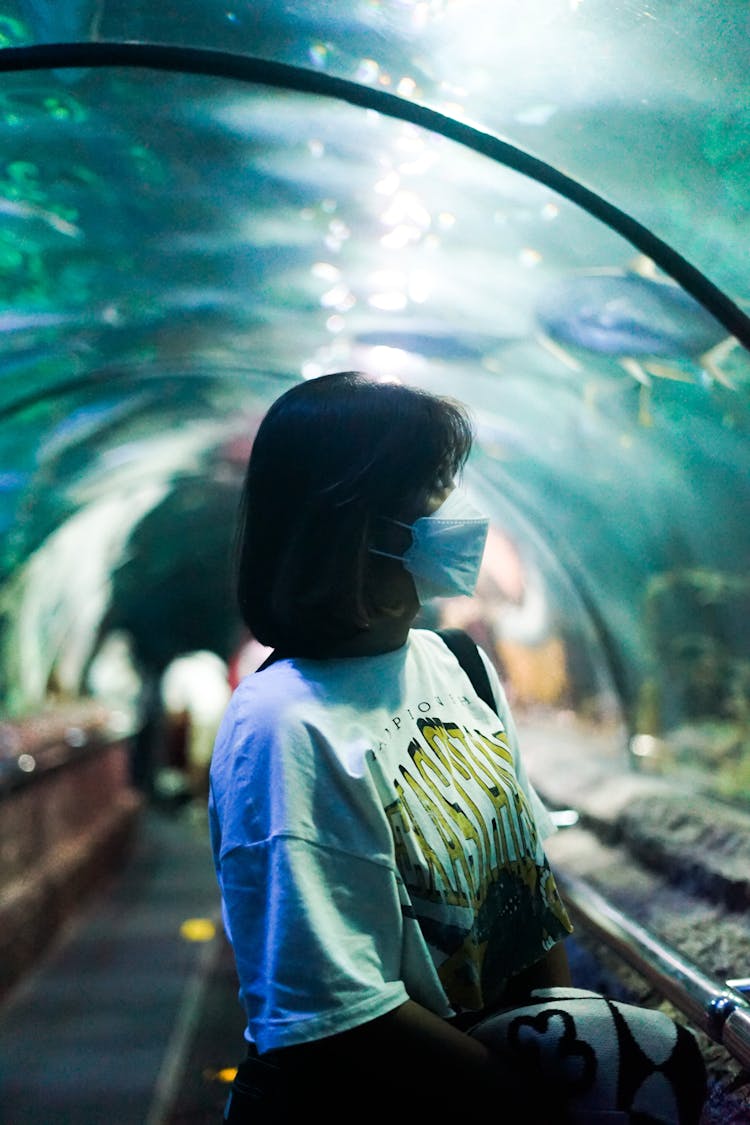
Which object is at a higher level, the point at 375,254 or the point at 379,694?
the point at 375,254

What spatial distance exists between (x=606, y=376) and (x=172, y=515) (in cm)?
963

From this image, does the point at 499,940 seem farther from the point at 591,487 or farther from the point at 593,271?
the point at 591,487

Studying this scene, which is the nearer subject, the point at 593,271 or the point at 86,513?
the point at 593,271

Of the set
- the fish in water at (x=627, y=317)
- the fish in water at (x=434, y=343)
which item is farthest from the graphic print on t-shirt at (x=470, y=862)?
the fish in water at (x=434, y=343)

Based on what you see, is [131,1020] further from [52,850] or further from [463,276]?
[463,276]

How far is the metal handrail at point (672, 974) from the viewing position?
180 centimetres

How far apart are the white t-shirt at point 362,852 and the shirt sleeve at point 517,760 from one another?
0.09 metres

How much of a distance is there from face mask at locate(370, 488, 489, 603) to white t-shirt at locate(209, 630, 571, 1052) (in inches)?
4.7

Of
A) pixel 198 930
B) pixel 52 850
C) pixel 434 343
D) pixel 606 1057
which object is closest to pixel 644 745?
pixel 434 343

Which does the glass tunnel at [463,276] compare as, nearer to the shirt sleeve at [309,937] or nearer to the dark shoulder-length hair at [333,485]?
the dark shoulder-length hair at [333,485]

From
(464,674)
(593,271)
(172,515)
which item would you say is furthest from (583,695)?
(172,515)

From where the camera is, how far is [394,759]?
4.52 ft

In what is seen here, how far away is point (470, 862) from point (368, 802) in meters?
0.20

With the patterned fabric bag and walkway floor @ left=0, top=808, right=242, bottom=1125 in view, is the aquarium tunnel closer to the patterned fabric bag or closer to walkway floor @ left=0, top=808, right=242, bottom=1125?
walkway floor @ left=0, top=808, right=242, bottom=1125
